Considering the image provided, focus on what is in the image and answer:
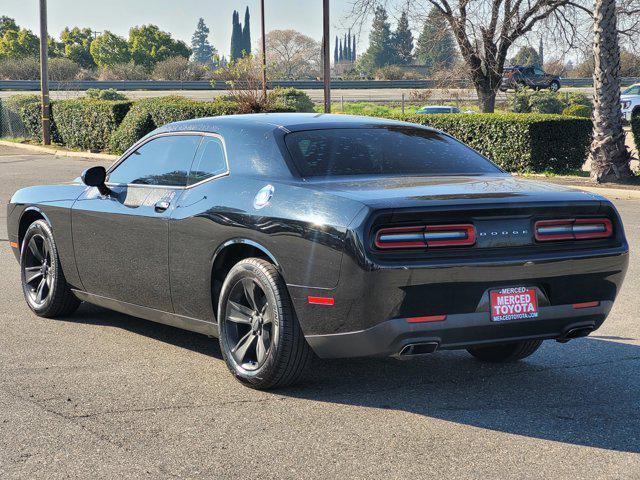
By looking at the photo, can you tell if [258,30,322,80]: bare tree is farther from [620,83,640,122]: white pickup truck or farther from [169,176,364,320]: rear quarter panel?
[169,176,364,320]: rear quarter panel

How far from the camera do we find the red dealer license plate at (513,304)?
527 centimetres

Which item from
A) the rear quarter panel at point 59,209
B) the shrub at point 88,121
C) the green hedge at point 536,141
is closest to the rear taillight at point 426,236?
the rear quarter panel at point 59,209

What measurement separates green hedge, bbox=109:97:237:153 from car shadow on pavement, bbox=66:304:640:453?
2307 cm

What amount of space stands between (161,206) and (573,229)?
2506mm

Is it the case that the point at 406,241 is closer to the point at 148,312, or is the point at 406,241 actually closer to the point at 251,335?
the point at 251,335

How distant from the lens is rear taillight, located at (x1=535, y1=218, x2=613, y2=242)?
213 inches

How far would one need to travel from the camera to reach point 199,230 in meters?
6.07

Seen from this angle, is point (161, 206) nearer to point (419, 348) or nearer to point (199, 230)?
point (199, 230)

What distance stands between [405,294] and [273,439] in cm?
94

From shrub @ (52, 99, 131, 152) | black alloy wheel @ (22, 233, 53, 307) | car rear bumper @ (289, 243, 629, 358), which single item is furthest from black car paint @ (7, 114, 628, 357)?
shrub @ (52, 99, 131, 152)

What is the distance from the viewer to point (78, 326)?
24.8 feet

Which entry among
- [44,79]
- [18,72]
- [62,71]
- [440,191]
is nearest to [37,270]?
[440,191]

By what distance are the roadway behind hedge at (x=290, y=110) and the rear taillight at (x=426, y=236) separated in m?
16.6

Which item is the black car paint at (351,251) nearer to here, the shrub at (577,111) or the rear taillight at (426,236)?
the rear taillight at (426,236)
